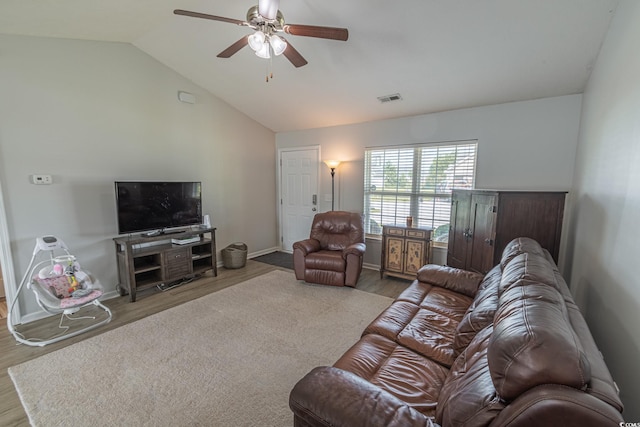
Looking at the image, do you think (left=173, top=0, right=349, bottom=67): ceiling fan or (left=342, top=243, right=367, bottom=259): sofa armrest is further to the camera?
(left=342, top=243, right=367, bottom=259): sofa armrest

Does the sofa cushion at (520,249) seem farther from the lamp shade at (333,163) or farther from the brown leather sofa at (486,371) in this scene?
the lamp shade at (333,163)

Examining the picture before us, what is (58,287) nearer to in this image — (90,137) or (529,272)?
(90,137)

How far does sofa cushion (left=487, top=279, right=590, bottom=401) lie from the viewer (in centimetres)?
71

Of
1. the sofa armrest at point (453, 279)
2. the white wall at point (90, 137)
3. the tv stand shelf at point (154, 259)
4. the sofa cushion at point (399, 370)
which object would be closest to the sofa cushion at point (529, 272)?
the sofa cushion at point (399, 370)

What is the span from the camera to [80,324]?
2869 mm

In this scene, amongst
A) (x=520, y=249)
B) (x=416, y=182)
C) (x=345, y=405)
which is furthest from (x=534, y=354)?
(x=416, y=182)

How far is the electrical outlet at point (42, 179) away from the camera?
287 cm

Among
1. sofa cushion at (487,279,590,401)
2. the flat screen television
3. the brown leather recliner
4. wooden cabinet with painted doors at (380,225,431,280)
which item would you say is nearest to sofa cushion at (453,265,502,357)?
sofa cushion at (487,279,590,401)

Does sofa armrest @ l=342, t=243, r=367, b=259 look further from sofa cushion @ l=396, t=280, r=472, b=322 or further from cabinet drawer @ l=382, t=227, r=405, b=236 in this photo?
sofa cushion @ l=396, t=280, r=472, b=322

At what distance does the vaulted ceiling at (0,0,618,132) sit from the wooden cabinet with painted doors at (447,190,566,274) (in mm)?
1287

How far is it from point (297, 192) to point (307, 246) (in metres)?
1.80

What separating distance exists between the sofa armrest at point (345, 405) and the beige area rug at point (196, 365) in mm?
790

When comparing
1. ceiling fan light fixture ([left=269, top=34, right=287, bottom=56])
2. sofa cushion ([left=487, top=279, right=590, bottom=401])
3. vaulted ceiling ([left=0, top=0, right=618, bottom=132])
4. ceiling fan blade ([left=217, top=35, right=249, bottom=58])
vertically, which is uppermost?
vaulted ceiling ([left=0, top=0, right=618, bottom=132])

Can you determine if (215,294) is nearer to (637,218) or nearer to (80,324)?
(80,324)
